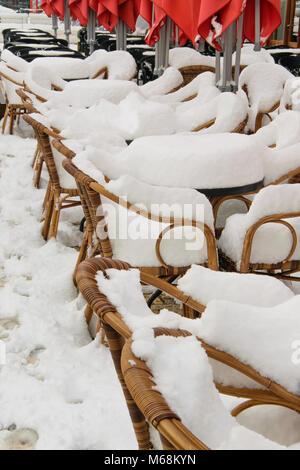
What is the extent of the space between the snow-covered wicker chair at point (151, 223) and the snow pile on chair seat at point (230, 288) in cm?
80

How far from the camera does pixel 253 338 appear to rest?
0.82 m

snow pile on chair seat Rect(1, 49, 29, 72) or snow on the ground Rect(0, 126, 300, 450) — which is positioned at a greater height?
snow pile on chair seat Rect(1, 49, 29, 72)

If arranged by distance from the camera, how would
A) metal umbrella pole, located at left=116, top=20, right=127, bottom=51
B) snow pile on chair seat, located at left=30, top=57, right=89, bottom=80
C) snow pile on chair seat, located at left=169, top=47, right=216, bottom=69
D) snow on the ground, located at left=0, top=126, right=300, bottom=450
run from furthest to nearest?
metal umbrella pole, located at left=116, top=20, right=127, bottom=51 → snow pile on chair seat, located at left=30, top=57, right=89, bottom=80 → snow pile on chair seat, located at left=169, top=47, right=216, bottom=69 → snow on the ground, located at left=0, top=126, right=300, bottom=450

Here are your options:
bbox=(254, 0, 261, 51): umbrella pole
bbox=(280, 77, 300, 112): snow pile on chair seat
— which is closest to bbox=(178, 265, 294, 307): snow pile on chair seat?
bbox=(280, 77, 300, 112): snow pile on chair seat

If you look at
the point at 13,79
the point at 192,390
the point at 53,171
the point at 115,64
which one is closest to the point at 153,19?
the point at 115,64

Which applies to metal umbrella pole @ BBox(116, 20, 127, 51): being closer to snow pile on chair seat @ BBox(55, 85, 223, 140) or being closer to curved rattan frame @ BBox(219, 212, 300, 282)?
snow pile on chair seat @ BBox(55, 85, 223, 140)

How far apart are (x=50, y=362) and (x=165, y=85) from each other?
2.72 meters

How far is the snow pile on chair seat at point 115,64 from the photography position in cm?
484

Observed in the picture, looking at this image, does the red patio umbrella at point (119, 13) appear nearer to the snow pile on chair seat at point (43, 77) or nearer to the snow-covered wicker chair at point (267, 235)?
the snow pile on chair seat at point (43, 77)

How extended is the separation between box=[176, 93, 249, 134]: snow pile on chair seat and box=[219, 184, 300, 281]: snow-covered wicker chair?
1.02 meters

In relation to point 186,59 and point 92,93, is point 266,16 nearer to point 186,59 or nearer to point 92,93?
point 92,93

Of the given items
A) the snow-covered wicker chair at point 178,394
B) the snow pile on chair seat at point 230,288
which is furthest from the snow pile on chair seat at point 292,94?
the snow-covered wicker chair at point 178,394

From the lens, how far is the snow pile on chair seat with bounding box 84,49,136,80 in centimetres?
484

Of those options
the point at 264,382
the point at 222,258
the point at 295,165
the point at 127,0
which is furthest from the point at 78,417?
the point at 127,0
